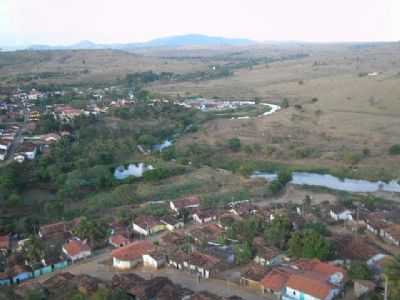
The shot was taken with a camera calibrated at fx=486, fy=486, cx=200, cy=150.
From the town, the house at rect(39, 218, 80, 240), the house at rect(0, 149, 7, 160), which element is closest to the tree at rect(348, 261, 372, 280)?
the town

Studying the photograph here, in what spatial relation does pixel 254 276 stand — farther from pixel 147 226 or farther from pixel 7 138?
pixel 7 138

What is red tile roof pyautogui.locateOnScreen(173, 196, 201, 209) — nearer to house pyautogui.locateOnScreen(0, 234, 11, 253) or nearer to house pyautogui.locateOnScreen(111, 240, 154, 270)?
house pyautogui.locateOnScreen(111, 240, 154, 270)

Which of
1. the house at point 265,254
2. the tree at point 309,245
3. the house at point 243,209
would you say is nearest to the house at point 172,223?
the house at point 243,209

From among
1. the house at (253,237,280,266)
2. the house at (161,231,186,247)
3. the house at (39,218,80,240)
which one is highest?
the house at (253,237,280,266)

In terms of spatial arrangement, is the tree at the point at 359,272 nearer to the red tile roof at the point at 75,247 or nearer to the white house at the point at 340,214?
the white house at the point at 340,214

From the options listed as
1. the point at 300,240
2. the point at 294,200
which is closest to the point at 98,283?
the point at 300,240

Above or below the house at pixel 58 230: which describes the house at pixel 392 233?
above
